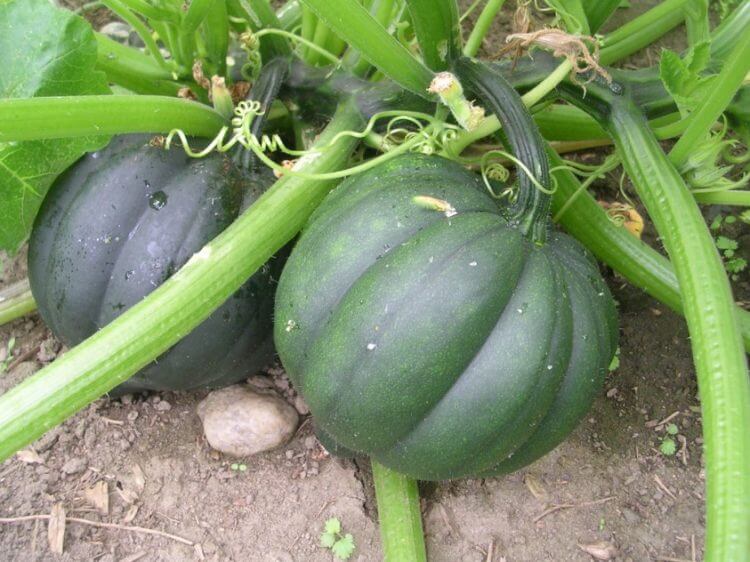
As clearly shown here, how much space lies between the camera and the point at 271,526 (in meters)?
1.82

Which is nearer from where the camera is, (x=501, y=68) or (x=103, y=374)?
(x=103, y=374)

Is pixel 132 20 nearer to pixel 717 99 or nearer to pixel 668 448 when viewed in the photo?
pixel 717 99

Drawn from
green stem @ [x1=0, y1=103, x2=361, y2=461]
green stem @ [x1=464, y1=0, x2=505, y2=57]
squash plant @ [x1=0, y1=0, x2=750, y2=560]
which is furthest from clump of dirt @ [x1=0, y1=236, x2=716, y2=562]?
green stem @ [x1=464, y1=0, x2=505, y2=57]

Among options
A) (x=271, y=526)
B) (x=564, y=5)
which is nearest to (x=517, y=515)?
(x=271, y=526)

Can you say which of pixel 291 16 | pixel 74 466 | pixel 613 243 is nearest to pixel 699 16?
pixel 613 243

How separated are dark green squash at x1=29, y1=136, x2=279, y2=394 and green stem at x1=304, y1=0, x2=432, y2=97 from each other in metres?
0.38

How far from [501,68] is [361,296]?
28.2 inches

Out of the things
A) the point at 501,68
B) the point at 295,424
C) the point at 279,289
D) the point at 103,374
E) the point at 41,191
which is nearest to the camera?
the point at 103,374

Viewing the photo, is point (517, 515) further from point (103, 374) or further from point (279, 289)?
point (103, 374)

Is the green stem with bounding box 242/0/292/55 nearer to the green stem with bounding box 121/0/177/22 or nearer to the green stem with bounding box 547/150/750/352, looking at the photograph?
the green stem with bounding box 121/0/177/22

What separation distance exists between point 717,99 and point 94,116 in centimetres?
108

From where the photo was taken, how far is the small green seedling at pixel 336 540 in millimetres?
1774

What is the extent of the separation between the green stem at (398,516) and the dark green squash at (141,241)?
425mm

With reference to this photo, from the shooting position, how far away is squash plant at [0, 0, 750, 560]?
4.48 feet
